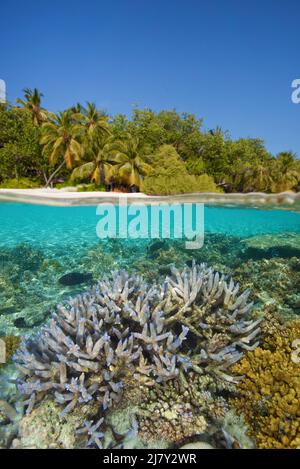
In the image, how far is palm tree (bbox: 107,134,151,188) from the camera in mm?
27781

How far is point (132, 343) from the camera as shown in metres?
3.82

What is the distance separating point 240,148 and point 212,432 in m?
34.0

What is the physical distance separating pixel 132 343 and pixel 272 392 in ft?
6.21

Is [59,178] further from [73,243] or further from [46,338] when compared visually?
[46,338]

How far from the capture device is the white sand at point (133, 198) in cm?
1800

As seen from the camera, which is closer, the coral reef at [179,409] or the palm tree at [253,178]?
the coral reef at [179,409]

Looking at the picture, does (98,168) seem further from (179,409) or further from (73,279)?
(179,409)

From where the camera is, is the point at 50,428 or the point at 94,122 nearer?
the point at 50,428

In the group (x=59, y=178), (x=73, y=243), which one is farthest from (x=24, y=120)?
(x=73, y=243)

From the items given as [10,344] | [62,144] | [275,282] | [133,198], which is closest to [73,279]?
[10,344]

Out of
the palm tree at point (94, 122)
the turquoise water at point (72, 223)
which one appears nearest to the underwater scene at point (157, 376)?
the turquoise water at point (72, 223)

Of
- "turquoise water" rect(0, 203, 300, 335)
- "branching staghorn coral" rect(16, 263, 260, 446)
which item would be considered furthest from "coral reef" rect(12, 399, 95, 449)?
"turquoise water" rect(0, 203, 300, 335)

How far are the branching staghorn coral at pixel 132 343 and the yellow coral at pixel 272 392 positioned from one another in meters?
0.22

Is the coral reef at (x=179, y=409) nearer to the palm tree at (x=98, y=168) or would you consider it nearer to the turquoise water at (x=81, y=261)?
the turquoise water at (x=81, y=261)
